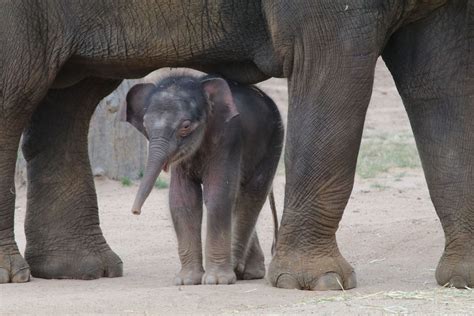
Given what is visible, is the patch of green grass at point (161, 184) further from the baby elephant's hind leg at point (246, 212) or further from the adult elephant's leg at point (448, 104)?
the adult elephant's leg at point (448, 104)

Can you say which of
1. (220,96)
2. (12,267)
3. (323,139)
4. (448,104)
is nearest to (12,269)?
(12,267)

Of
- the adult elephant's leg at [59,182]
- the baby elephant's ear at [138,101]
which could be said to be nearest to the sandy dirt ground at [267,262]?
the adult elephant's leg at [59,182]

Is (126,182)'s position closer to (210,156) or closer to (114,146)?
(114,146)

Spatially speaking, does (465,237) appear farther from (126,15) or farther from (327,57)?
(126,15)

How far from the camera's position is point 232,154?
8188 millimetres

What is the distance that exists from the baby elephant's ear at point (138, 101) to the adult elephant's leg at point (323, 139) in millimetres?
796

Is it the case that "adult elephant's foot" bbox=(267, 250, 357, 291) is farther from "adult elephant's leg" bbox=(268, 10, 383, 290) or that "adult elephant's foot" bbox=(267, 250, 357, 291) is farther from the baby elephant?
the baby elephant

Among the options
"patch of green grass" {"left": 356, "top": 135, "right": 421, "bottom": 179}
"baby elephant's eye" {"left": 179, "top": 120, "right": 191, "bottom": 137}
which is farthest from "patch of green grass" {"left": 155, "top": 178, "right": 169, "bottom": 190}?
"baby elephant's eye" {"left": 179, "top": 120, "right": 191, "bottom": 137}

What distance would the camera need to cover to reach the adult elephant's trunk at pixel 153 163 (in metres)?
7.68

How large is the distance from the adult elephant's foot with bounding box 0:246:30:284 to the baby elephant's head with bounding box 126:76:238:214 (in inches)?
40.7

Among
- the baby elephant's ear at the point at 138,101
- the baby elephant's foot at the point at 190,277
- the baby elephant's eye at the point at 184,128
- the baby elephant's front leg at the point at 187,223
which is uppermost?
the baby elephant's ear at the point at 138,101

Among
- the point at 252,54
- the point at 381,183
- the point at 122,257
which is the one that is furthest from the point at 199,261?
the point at 381,183

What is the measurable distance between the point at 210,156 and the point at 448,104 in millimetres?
1271

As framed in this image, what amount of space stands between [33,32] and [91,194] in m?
1.27
